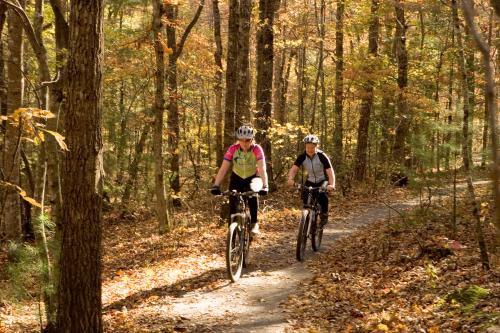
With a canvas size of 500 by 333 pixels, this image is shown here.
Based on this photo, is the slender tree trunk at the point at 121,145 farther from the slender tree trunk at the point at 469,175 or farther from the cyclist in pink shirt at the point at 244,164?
A: the slender tree trunk at the point at 469,175

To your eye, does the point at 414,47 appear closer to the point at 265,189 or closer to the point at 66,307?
the point at 265,189

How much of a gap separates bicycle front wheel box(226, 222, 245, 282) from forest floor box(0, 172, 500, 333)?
20 cm

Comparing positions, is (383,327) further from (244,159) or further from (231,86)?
(231,86)

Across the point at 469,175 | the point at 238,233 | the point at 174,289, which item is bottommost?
the point at 174,289

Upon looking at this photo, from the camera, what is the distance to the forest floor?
6.01 metres

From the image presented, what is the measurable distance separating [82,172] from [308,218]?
5432 mm

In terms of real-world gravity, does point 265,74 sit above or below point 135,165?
above

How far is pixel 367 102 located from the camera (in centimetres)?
2102

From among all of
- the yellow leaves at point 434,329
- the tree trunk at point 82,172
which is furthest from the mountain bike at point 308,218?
the tree trunk at point 82,172

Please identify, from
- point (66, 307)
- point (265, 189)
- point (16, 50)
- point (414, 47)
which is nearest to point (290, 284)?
point (265, 189)

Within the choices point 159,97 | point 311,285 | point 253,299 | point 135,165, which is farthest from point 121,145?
point 253,299

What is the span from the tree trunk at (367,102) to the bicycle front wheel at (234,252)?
1306cm

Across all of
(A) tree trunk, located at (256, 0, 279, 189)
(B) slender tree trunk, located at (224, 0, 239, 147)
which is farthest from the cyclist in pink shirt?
(A) tree trunk, located at (256, 0, 279, 189)

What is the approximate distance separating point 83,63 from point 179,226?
1023 cm
